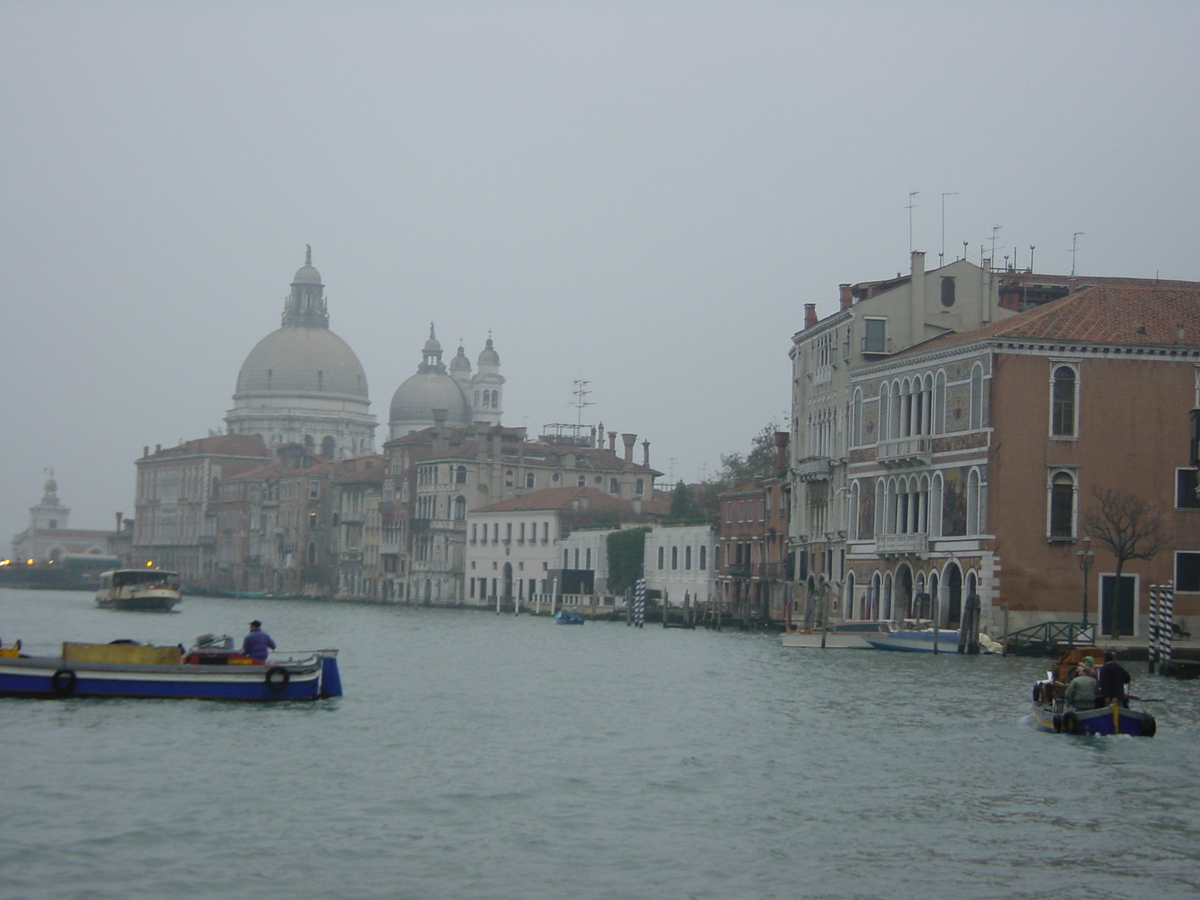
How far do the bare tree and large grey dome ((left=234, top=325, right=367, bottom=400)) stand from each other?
10705cm

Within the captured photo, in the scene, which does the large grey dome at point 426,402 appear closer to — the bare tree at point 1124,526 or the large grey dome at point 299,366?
the large grey dome at point 299,366

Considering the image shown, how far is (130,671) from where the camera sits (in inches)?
1081

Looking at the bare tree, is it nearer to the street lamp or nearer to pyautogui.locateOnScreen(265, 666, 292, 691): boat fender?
the street lamp

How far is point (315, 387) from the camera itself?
147750mm

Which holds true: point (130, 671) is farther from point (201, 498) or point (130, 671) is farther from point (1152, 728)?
point (201, 498)

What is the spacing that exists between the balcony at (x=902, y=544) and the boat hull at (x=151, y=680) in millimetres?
25810

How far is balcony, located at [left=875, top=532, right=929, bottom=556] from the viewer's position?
50625 mm

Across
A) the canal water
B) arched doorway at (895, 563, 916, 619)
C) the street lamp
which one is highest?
the street lamp

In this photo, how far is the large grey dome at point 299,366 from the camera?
147500 mm

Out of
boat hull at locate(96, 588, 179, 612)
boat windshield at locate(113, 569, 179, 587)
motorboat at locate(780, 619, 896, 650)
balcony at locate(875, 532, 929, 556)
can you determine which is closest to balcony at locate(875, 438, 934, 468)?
balcony at locate(875, 532, 929, 556)

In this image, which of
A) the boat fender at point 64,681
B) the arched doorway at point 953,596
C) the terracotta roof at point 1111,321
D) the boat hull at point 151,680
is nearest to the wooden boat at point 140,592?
the arched doorway at point 953,596

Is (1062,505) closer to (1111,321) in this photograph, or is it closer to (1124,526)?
(1124,526)

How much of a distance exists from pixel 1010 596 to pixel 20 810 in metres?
32.6

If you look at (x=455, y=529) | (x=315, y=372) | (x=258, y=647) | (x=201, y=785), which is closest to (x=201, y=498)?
(x=315, y=372)
